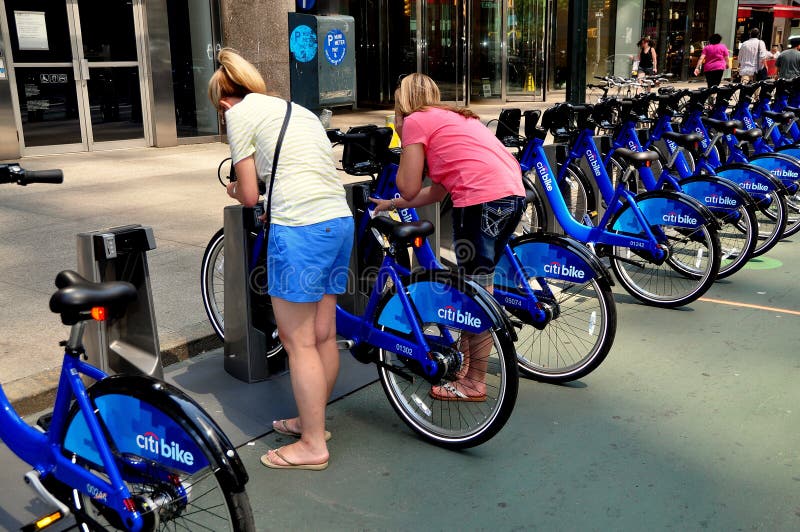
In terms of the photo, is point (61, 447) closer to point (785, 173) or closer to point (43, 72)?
point (785, 173)

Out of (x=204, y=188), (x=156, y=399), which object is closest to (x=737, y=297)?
(x=156, y=399)

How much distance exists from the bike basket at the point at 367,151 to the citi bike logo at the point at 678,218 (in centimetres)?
237

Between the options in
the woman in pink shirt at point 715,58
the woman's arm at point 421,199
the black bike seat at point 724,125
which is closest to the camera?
the woman's arm at point 421,199

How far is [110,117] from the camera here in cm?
1273

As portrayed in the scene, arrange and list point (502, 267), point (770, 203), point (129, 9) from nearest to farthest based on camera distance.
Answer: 1. point (502, 267)
2. point (770, 203)
3. point (129, 9)

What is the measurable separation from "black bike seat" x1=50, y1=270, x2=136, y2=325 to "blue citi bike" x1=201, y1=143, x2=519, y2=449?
1507 millimetres

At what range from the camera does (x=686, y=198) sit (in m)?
5.86

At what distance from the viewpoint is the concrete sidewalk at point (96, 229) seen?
15.6 ft

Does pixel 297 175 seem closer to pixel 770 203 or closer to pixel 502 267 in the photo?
pixel 502 267

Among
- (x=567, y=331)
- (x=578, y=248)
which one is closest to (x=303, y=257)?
(x=578, y=248)

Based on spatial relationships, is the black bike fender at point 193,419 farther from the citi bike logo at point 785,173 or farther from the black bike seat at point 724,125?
the citi bike logo at point 785,173

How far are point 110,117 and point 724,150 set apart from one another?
9.06m

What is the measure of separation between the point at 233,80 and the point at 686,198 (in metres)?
3.69

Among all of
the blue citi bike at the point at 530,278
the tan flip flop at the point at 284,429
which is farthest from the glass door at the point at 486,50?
the tan flip flop at the point at 284,429
